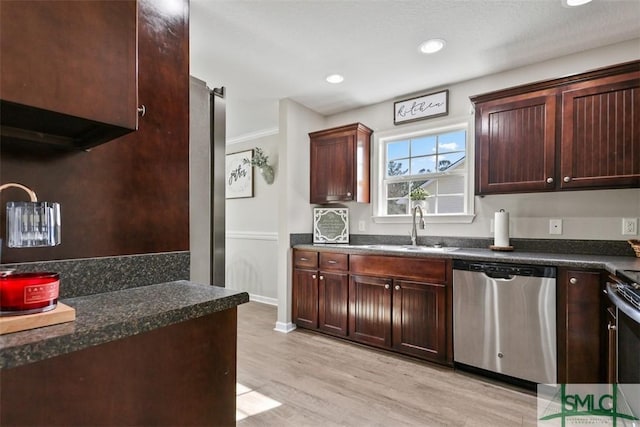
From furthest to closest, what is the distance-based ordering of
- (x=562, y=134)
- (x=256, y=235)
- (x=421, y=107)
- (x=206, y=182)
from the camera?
(x=256, y=235), (x=421, y=107), (x=562, y=134), (x=206, y=182)

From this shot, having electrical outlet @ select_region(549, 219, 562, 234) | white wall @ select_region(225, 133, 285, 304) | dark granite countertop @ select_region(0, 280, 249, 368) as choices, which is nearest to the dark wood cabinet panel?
dark granite countertop @ select_region(0, 280, 249, 368)

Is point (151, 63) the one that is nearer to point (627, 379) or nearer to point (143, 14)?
point (143, 14)

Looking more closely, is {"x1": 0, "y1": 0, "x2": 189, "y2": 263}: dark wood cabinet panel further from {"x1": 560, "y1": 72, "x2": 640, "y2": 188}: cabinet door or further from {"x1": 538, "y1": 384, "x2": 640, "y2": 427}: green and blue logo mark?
{"x1": 560, "y1": 72, "x2": 640, "y2": 188}: cabinet door

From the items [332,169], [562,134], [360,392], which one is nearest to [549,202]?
[562,134]

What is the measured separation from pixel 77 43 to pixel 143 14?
0.67 meters

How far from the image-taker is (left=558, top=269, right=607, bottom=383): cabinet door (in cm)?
187

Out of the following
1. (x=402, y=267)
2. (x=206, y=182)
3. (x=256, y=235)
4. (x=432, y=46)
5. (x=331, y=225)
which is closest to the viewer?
(x=206, y=182)

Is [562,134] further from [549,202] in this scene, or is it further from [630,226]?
[630,226]

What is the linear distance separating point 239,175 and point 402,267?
3196 mm

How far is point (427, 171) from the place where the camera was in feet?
10.6

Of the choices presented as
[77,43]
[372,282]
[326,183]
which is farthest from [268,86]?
[77,43]

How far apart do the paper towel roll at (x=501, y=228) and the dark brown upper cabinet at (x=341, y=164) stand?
4.34 ft

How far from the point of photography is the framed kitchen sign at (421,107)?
306 cm

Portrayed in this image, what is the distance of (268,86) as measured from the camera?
10.1 feet
